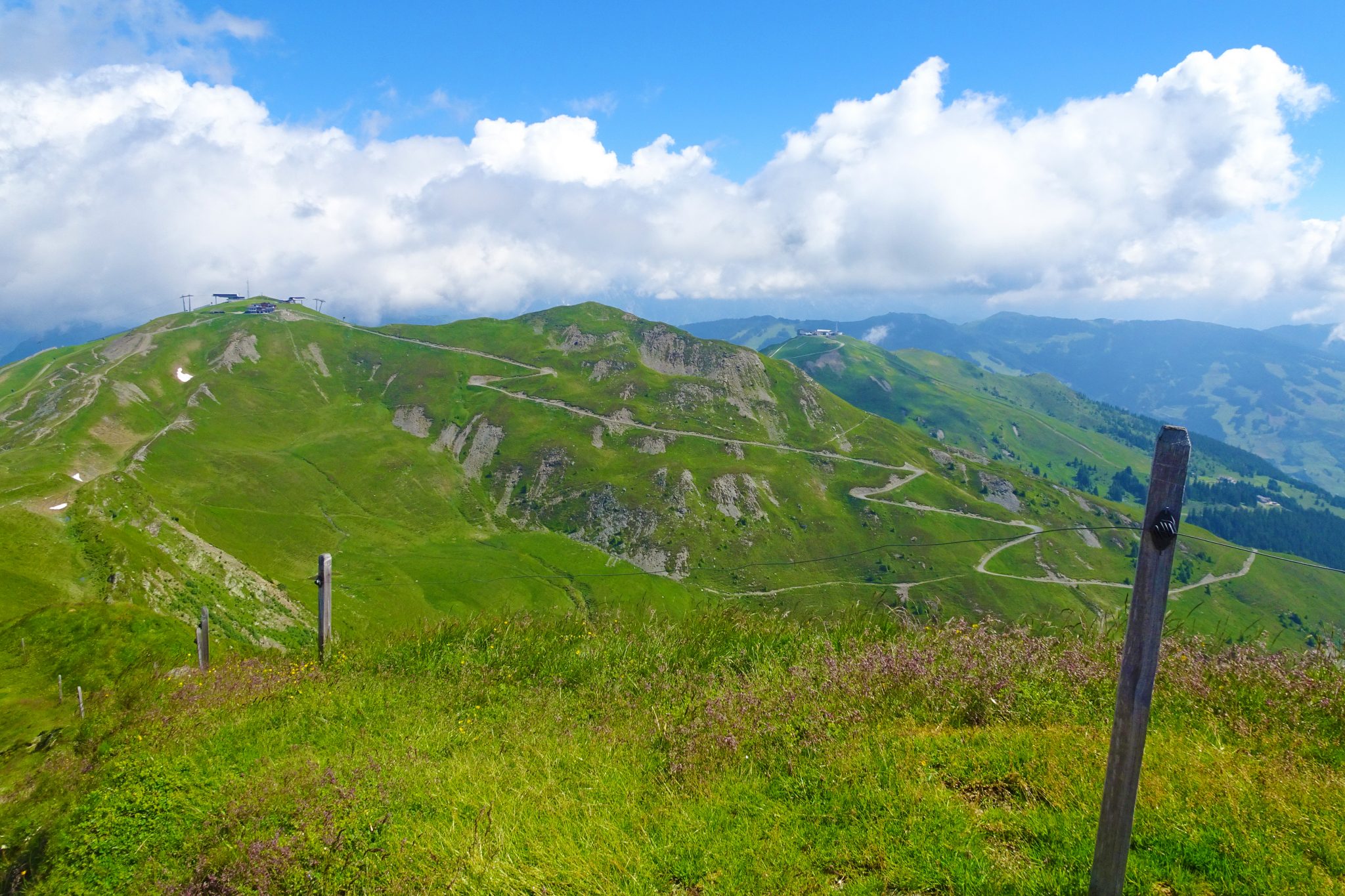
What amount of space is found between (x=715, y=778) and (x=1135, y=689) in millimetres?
4861

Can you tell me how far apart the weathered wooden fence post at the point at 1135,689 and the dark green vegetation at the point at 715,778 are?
62 cm

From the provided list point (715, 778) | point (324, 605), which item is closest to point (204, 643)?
point (324, 605)

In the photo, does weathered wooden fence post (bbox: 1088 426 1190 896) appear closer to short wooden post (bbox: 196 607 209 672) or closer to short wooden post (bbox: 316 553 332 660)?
short wooden post (bbox: 316 553 332 660)

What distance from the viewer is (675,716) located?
33.4 ft

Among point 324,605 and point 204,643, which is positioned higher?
point 324,605

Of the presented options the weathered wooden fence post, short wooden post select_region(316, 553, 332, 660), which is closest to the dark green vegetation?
the weathered wooden fence post

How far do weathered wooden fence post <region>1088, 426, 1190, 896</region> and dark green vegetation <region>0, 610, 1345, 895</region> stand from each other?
620mm

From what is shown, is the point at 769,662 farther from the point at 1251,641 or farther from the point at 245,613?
the point at 245,613

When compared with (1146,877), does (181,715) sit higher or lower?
lower

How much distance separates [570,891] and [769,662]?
600cm

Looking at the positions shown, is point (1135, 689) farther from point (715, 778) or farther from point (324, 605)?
point (324, 605)

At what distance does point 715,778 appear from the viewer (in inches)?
328

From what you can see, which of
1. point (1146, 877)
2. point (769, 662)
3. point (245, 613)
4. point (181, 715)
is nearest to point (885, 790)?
point (1146, 877)

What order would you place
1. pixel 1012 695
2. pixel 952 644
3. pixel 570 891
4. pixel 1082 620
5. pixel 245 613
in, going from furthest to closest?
pixel 245 613 < pixel 1082 620 < pixel 952 644 < pixel 1012 695 < pixel 570 891
